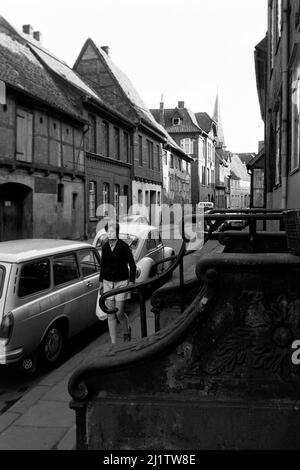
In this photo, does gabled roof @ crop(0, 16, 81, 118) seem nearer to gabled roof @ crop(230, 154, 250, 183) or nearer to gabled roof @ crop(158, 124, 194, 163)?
gabled roof @ crop(158, 124, 194, 163)

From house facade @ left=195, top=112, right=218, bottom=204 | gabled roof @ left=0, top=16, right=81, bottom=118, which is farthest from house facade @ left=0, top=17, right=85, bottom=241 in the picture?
house facade @ left=195, top=112, right=218, bottom=204

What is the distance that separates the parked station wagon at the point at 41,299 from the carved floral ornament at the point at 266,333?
3.39 metres

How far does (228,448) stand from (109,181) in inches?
1051

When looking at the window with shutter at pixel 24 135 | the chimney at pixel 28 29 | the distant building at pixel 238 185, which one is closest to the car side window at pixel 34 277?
the window with shutter at pixel 24 135

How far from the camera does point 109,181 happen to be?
28.7 m

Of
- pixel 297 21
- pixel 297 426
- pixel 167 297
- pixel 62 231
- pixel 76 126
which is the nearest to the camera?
pixel 297 426

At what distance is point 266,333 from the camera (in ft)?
8.29

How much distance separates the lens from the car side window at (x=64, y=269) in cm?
641

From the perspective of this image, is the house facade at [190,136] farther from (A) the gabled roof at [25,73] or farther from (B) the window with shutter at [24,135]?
(B) the window with shutter at [24,135]

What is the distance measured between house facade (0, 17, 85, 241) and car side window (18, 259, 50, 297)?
36.9 ft

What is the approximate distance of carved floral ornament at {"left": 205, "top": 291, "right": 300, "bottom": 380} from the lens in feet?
8.26

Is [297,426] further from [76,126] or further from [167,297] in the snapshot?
[76,126]
